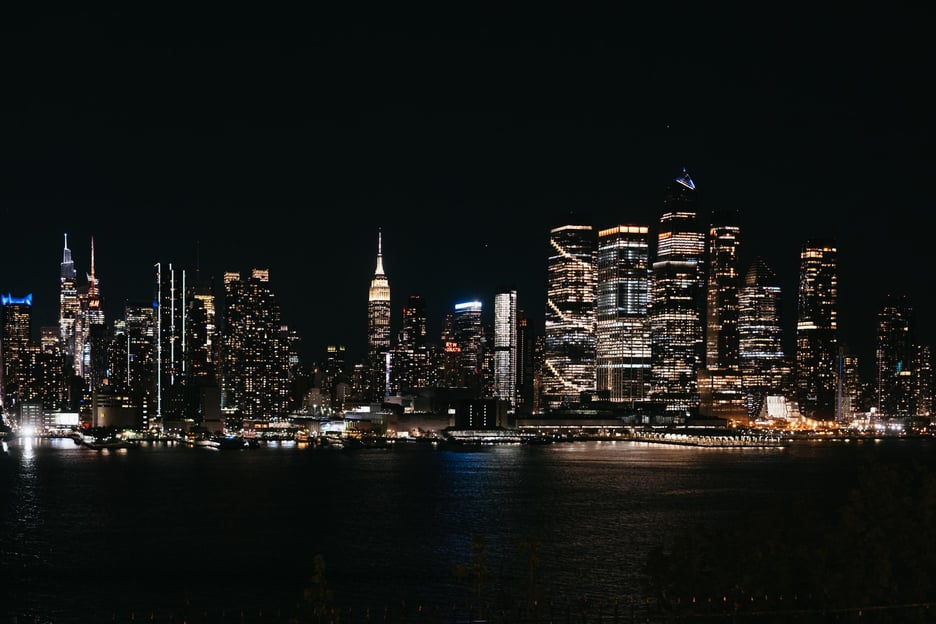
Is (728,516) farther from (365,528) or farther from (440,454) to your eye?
(440,454)

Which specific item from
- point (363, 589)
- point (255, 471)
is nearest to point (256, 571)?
point (363, 589)

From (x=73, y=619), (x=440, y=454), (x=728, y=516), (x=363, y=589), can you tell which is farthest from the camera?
(x=440, y=454)

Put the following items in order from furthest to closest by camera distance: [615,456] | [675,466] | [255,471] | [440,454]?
[440,454], [615,456], [675,466], [255,471]

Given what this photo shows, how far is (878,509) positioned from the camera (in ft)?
94.5

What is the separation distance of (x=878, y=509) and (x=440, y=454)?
464 feet

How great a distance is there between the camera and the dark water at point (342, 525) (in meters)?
47.7

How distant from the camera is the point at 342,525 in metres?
71.1

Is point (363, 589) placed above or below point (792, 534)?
below

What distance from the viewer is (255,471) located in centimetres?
12175

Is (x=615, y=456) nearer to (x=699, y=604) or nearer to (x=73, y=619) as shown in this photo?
(x=73, y=619)

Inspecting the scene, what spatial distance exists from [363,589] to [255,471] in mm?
75521

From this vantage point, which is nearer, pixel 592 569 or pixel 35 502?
pixel 592 569

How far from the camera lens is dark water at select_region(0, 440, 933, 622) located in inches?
1876

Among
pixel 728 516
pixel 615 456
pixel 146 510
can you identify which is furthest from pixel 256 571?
pixel 615 456
